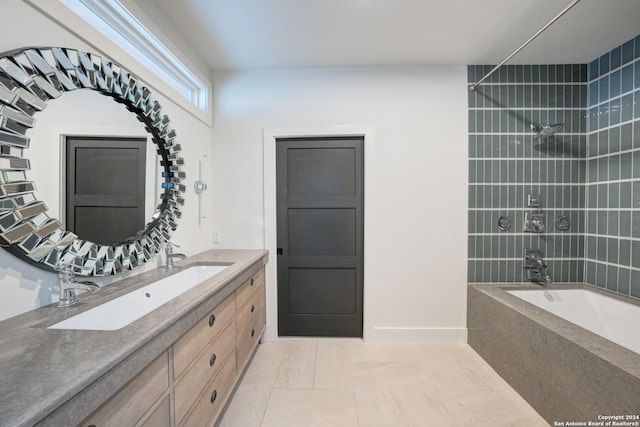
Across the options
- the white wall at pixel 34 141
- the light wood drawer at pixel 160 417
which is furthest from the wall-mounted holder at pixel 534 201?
the white wall at pixel 34 141

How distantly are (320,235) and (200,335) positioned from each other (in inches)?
59.9

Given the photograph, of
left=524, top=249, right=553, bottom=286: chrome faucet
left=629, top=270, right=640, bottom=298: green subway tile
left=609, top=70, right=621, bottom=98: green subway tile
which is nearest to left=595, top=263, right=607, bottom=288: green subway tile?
left=629, top=270, right=640, bottom=298: green subway tile

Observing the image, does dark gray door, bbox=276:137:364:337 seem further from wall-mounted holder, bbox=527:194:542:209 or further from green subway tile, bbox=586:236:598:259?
green subway tile, bbox=586:236:598:259

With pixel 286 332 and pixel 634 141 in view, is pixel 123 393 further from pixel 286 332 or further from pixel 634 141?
pixel 634 141

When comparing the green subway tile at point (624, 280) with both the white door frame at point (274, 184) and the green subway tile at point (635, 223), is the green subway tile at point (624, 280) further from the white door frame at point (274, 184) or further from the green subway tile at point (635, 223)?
the white door frame at point (274, 184)

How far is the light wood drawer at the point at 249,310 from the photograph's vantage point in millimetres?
1930

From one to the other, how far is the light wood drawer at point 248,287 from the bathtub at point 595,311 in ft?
7.30

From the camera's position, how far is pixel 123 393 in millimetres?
880

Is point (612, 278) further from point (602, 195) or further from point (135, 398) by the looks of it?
point (135, 398)

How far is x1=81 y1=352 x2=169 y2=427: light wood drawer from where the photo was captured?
81 cm

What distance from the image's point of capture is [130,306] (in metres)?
1.37

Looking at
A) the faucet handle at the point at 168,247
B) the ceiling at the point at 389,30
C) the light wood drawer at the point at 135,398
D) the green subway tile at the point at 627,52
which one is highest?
the ceiling at the point at 389,30

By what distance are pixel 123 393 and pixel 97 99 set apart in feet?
4.46

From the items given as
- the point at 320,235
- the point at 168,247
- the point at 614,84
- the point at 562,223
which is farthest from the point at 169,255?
the point at 614,84
